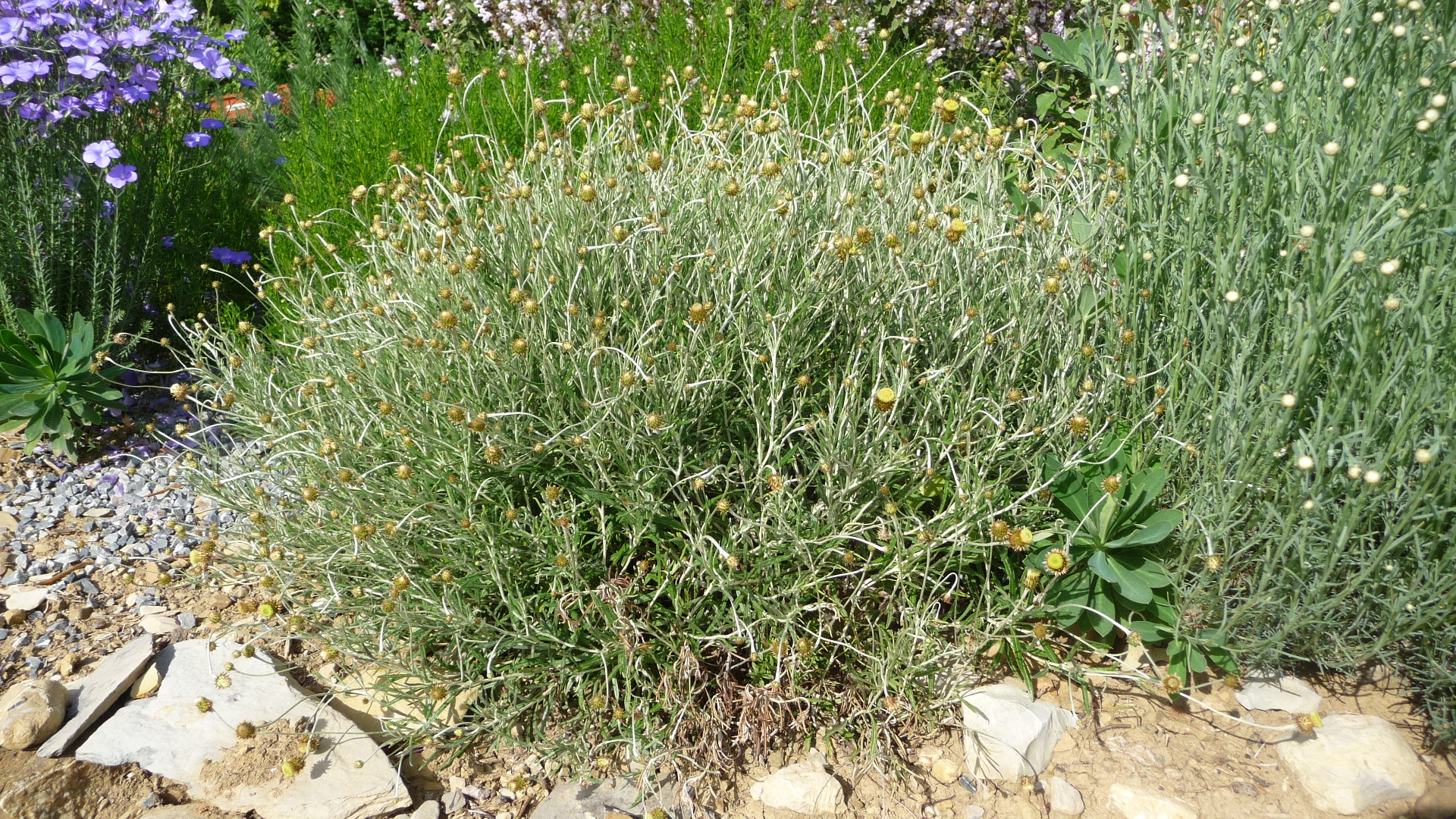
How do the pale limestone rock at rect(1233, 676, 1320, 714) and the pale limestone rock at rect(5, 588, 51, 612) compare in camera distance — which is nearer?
the pale limestone rock at rect(1233, 676, 1320, 714)

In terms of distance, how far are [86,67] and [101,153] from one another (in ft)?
0.89

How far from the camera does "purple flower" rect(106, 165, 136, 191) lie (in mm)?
3150

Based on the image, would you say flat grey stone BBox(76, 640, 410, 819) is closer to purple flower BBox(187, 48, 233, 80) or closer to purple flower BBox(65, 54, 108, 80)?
purple flower BBox(65, 54, 108, 80)

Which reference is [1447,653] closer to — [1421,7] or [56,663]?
[1421,7]

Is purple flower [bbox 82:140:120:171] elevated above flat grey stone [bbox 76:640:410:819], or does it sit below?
above

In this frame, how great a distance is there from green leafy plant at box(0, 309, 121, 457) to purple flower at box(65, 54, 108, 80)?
787 millimetres

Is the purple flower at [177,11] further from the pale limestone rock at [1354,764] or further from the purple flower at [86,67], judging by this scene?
the pale limestone rock at [1354,764]

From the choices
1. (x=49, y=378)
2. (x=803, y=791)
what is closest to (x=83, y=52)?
(x=49, y=378)

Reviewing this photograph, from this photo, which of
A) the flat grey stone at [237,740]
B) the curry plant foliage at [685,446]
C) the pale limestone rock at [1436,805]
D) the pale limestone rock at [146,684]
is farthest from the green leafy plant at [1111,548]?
the pale limestone rock at [146,684]

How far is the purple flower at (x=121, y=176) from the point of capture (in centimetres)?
315

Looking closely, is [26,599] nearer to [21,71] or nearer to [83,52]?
[21,71]

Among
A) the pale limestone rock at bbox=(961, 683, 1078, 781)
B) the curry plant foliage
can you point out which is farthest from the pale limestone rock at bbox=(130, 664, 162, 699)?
the pale limestone rock at bbox=(961, 683, 1078, 781)

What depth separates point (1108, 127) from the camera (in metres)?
2.69

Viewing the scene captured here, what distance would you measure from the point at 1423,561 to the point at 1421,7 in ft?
3.66
